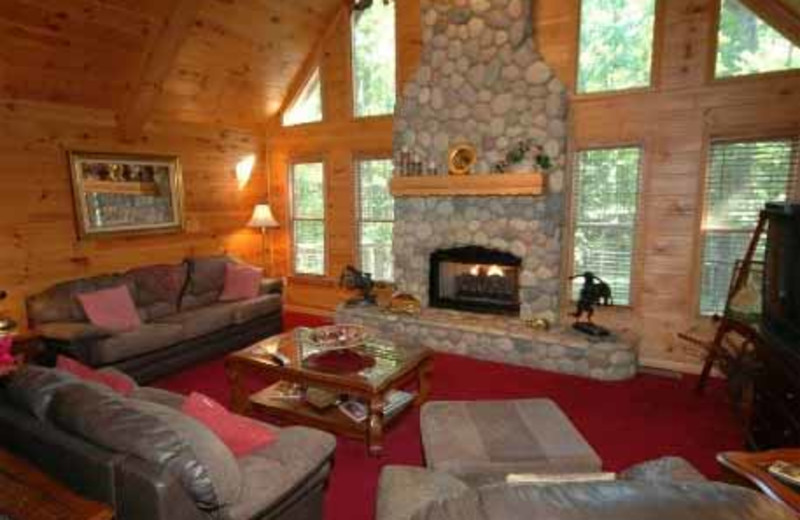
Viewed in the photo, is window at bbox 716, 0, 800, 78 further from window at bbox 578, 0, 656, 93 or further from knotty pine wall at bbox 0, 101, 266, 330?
knotty pine wall at bbox 0, 101, 266, 330

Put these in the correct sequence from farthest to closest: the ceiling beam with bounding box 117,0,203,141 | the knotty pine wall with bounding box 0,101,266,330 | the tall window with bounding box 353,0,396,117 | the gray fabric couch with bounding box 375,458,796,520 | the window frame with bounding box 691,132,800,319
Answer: the tall window with bounding box 353,0,396,117 < the knotty pine wall with bounding box 0,101,266,330 < the ceiling beam with bounding box 117,0,203,141 < the window frame with bounding box 691,132,800,319 < the gray fabric couch with bounding box 375,458,796,520

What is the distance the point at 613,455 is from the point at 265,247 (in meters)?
5.12

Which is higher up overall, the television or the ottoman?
the television

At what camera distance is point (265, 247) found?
6574 mm

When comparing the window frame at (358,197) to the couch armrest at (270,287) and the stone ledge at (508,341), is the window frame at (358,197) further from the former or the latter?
the couch armrest at (270,287)

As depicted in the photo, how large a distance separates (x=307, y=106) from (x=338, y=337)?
392 cm

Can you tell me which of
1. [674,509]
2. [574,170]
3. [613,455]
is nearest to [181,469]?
[674,509]

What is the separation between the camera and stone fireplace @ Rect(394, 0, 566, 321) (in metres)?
4.42

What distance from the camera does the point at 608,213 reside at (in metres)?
4.41

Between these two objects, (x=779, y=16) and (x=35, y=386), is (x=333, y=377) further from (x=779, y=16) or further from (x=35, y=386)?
(x=779, y=16)

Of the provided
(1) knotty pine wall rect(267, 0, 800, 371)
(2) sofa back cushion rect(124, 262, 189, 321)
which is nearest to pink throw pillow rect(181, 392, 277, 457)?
(2) sofa back cushion rect(124, 262, 189, 321)

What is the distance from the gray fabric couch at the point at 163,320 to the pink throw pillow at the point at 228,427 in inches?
86.5

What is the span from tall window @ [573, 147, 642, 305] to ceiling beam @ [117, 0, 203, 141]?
148 inches

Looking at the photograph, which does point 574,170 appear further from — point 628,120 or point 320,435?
point 320,435
